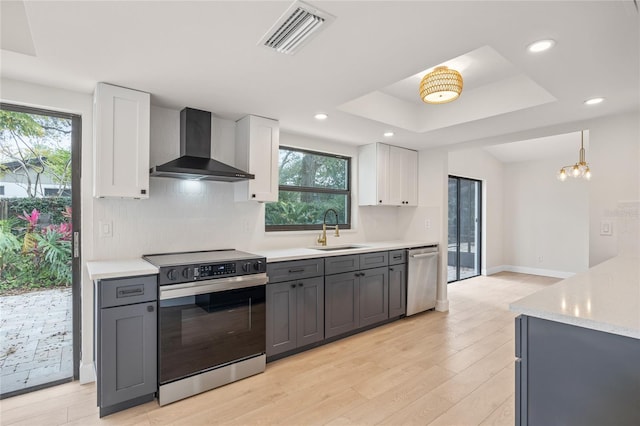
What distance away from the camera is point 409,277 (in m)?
4.16

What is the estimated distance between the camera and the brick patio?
7.89ft

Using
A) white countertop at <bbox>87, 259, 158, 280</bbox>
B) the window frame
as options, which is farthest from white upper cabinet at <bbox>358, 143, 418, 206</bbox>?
white countertop at <bbox>87, 259, 158, 280</bbox>

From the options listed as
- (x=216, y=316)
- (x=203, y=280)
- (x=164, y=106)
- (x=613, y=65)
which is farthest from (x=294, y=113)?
(x=613, y=65)

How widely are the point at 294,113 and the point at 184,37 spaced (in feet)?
4.63

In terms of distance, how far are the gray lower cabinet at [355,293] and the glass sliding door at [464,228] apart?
2.86 metres

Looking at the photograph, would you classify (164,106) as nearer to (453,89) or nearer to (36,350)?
(36,350)

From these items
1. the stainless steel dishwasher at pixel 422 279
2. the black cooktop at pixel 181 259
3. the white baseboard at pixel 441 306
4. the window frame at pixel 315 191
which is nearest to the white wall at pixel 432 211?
the white baseboard at pixel 441 306

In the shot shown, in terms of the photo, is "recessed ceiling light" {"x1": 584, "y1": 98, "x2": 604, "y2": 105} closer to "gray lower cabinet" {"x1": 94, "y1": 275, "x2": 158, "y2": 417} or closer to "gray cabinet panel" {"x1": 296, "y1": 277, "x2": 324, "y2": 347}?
"gray cabinet panel" {"x1": 296, "y1": 277, "x2": 324, "y2": 347}

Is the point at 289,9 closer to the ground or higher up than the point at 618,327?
higher up

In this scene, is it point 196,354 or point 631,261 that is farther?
point 631,261

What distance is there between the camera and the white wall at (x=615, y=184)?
293cm

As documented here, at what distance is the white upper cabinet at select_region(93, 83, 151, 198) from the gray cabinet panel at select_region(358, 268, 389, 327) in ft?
7.72

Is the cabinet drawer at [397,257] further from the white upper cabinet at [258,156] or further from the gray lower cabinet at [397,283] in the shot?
the white upper cabinet at [258,156]

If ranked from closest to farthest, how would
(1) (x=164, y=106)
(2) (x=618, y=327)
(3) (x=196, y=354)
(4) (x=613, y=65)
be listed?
(2) (x=618, y=327) < (4) (x=613, y=65) < (3) (x=196, y=354) < (1) (x=164, y=106)
